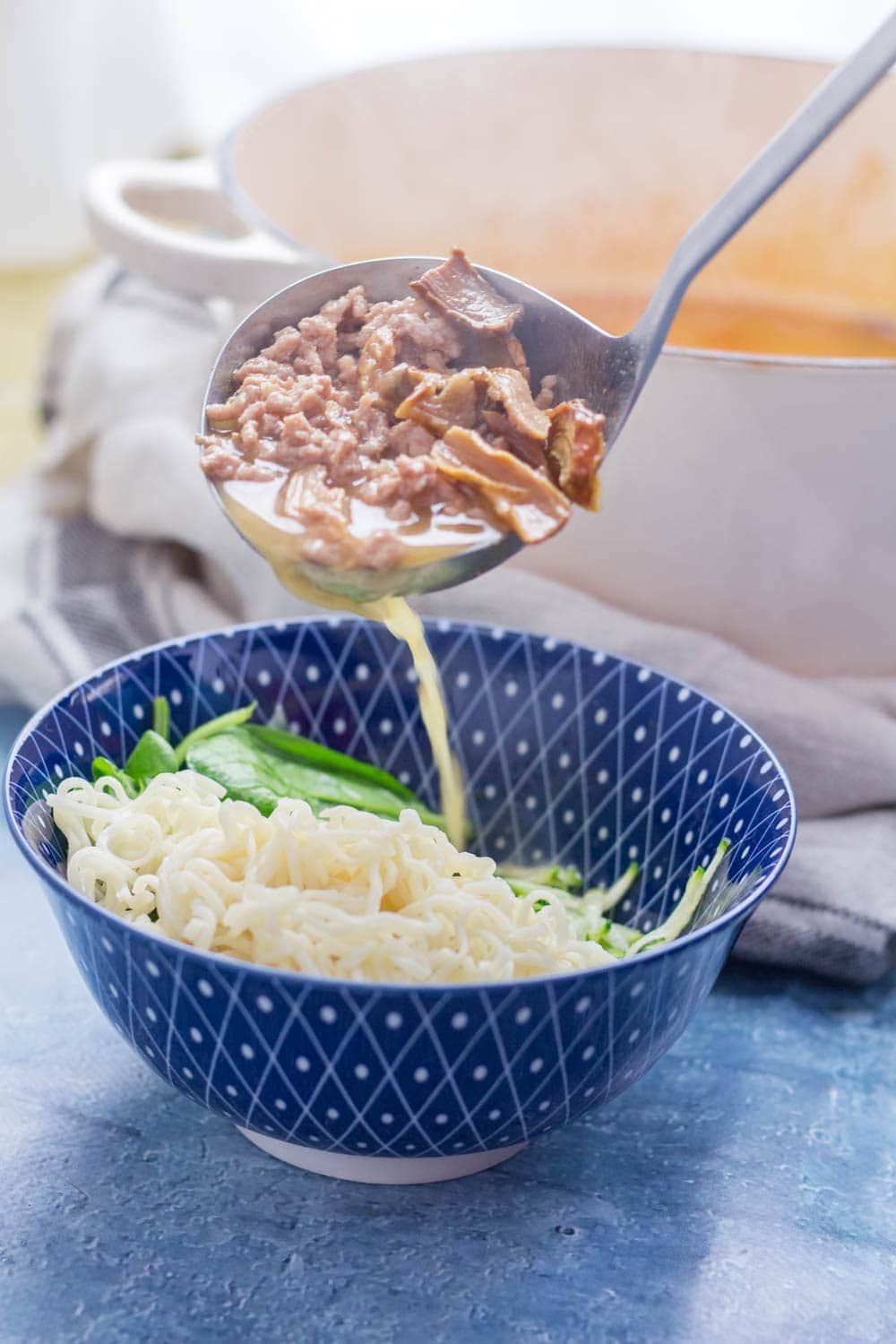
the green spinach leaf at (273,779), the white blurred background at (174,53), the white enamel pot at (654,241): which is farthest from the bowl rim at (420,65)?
the white blurred background at (174,53)

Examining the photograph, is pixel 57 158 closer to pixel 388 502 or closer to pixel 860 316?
Result: pixel 860 316

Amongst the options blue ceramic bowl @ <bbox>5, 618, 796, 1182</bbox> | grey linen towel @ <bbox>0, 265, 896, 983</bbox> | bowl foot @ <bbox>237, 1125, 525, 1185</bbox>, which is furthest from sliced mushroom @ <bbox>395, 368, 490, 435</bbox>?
bowl foot @ <bbox>237, 1125, 525, 1185</bbox>

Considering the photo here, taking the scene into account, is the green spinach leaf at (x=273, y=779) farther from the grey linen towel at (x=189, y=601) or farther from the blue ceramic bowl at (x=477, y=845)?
the grey linen towel at (x=189, y=601)

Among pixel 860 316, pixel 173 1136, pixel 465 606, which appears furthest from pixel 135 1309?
pixel 860 316

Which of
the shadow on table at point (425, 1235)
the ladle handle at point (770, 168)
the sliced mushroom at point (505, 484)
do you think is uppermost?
the ladle handle at point (770, 168)

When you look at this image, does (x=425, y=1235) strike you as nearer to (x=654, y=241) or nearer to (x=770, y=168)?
(x=770, y=168)

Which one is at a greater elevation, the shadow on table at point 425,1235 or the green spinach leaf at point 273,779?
the green spinach leaf at point 273,779
